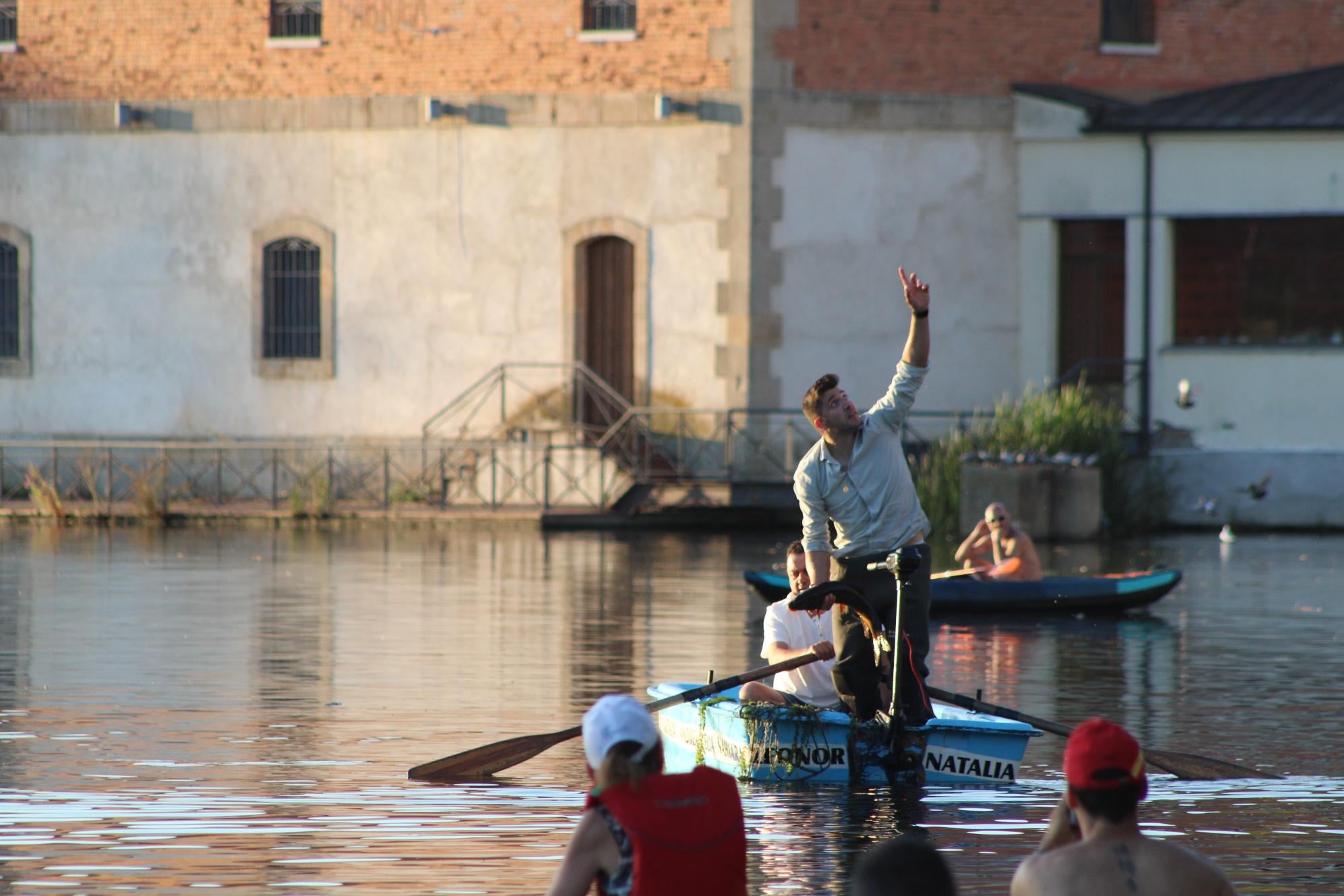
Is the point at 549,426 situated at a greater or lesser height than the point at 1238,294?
lesser

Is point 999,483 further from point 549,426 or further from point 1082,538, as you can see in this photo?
point 549,426

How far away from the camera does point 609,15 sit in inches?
1177

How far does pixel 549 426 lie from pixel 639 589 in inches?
384

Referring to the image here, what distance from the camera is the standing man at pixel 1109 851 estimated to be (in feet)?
15.7

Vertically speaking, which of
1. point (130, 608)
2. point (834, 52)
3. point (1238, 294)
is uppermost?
point (834, 52)

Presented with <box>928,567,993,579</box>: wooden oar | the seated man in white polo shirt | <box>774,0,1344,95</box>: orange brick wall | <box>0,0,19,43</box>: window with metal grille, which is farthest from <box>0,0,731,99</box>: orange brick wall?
the seated man in white polo shirt

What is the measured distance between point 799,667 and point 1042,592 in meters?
7.65

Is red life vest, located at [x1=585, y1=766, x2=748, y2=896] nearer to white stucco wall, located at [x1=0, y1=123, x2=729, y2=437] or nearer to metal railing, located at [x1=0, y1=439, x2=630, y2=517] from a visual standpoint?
metal railing, located at [x1=0, y1=439, x2=630, y2=517]

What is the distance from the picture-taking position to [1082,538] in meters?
26.7

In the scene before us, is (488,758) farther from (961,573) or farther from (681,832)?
(961,573)

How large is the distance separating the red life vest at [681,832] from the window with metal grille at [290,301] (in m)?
26.6

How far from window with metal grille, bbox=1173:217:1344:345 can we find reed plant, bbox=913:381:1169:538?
2.24 m

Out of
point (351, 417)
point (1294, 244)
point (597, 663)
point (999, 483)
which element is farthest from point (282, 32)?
point (597, 663)

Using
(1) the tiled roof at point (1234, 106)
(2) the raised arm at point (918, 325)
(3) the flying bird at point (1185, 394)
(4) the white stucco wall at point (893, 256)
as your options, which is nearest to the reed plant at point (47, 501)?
(4) the white stucco wall at point (893, 256)
